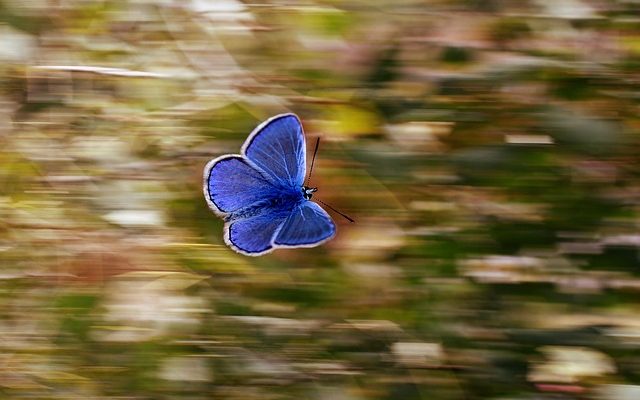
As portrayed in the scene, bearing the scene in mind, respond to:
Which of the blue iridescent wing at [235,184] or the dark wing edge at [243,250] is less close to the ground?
the blue iridescent wing at [235,184]

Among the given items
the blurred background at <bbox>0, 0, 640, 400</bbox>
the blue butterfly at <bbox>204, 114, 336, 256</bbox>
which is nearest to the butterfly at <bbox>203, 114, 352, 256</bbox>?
the blue butterfly at <bbox>204, 114, 336, 256</bbox>

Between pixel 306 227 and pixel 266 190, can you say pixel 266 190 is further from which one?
pixel 306 227

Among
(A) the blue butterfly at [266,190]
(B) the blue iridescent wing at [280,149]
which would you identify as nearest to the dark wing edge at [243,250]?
(A) the blue butterfly at [266,190]

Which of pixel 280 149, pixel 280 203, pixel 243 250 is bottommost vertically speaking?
pixel 243 250

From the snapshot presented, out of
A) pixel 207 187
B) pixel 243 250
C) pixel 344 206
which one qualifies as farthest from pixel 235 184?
pixel 344 206

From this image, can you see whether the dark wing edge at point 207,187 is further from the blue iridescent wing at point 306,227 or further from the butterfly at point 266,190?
the blue iridescent wing at point 306,227

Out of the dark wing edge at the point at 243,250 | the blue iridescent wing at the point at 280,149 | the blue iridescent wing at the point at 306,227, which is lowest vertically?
the dark wing edge at the point at 243,250
